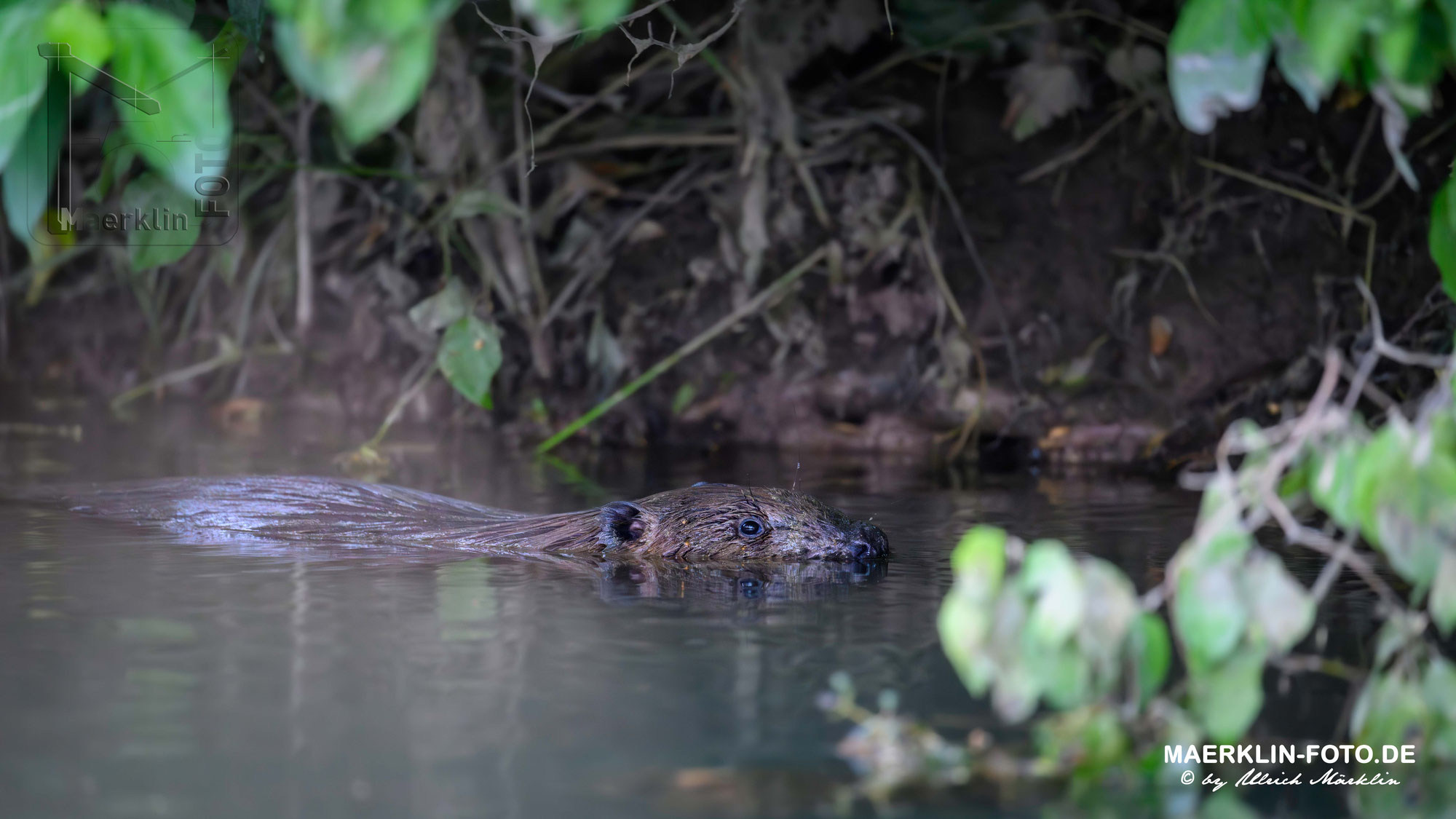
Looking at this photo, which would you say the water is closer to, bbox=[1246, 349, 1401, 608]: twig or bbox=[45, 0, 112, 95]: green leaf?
bbox=[1246, 349, 1401, 608]: twig

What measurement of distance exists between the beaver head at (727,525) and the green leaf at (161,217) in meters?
1.75

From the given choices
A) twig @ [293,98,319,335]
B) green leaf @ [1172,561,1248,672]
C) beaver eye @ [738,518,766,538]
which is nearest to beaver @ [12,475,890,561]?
beaver eye @ [738,518,766,538]

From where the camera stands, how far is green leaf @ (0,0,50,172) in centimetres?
216

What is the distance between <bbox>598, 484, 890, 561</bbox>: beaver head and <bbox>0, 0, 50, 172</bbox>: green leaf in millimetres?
2899

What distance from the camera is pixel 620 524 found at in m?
4.98

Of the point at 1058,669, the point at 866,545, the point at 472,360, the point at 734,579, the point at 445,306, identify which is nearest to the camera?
the point at 1058,669

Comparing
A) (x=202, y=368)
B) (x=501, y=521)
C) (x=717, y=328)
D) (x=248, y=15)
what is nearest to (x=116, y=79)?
(x=248, y=15)

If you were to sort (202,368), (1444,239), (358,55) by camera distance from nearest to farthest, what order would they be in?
1. (358,55)
2. (1444,239)
3. (202,368)

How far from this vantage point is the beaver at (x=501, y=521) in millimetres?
4914

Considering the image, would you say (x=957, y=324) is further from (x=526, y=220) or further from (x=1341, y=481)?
(x=1341, y=481)

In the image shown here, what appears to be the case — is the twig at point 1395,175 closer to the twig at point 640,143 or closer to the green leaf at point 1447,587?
the twig at point 640,143

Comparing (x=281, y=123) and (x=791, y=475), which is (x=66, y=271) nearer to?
(x=281, y=123)

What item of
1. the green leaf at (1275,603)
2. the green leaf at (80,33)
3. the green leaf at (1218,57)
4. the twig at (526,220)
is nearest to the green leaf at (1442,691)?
the green leaf at (1275,603)

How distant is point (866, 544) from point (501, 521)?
1270 millimetres
